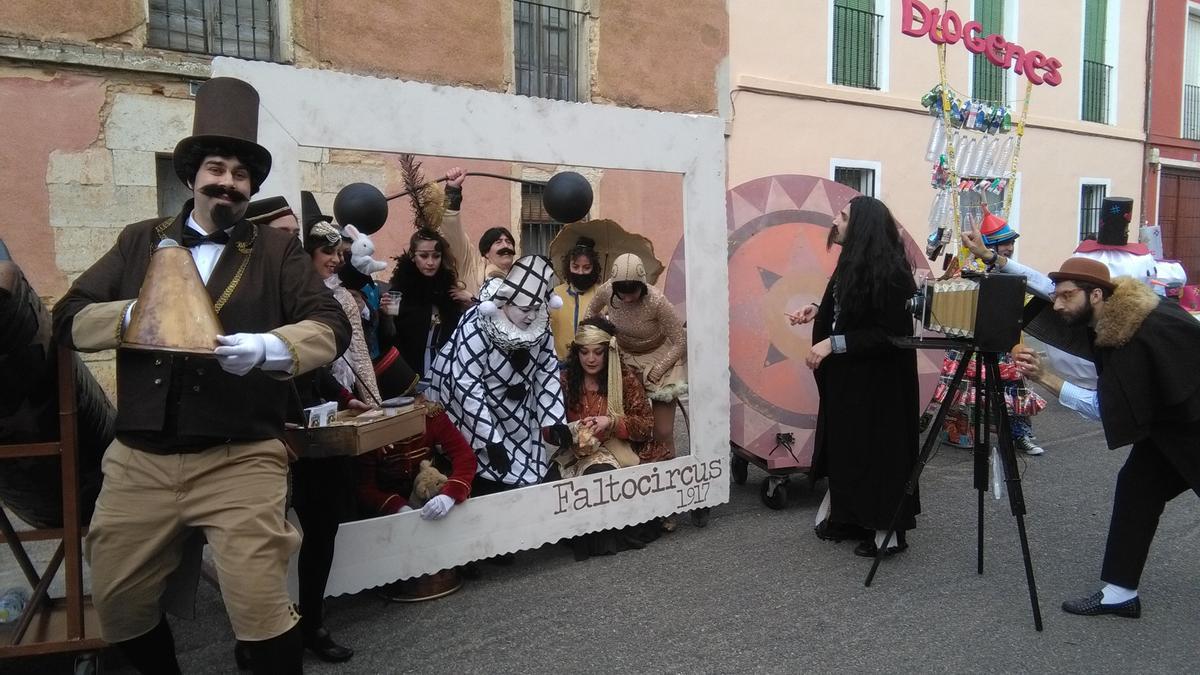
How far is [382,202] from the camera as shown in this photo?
145 inches

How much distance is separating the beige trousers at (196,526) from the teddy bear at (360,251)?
4.27ft

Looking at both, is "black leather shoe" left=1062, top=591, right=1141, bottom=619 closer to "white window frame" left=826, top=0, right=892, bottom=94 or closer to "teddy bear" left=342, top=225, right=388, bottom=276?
"teddy bear" left=342, top=225, right=388, bottom=276

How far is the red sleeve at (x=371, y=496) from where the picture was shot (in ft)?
11.8

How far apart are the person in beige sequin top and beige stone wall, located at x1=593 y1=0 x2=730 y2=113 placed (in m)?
6.48

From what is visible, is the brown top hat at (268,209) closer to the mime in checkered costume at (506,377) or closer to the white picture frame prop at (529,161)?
the white picture frame prop at (529,161)

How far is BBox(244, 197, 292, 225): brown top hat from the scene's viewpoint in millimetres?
2899

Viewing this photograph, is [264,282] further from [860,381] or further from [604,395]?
[860,381]

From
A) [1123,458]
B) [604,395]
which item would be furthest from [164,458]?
[1123,458]

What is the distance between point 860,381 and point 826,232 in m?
1.39

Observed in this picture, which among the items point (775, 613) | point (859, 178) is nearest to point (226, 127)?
point (775, 613)

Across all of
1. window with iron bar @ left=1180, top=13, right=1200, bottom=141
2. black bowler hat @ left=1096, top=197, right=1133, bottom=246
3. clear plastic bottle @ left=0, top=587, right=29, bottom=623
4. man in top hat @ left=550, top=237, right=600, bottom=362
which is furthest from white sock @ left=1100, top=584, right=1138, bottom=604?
window with iron bar @ left=1180, top=13, right=1200, bottom=141

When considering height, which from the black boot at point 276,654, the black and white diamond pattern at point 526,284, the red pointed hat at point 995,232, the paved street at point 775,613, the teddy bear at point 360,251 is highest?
the red pointed hat at point 995,232

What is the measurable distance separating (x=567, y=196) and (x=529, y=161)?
0.23 meters

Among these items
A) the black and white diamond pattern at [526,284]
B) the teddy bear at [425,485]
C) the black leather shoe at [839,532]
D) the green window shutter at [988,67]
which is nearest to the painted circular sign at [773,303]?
the black leather shoe at [839,532]
